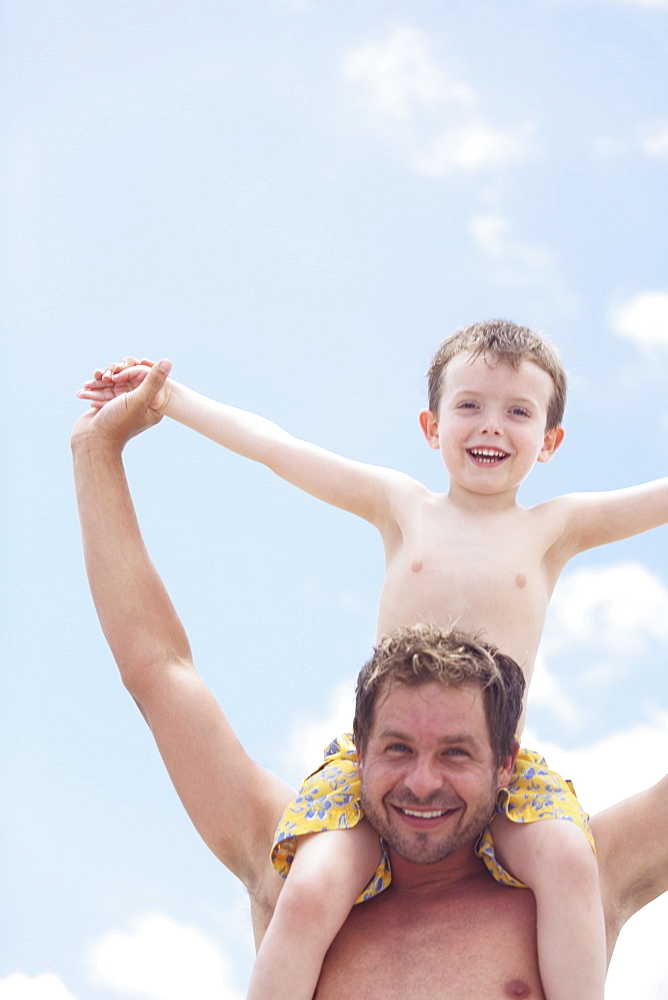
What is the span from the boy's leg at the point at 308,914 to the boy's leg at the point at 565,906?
0.45 metres

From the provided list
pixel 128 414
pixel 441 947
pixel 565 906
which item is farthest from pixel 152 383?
pixel 565 906

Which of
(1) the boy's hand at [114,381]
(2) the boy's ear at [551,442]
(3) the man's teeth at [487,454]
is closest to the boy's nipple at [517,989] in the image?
(3) the man's teeth at [487,454]

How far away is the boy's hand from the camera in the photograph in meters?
4.30

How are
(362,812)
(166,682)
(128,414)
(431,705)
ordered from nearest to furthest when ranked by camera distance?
1. (431,705)
2. (362,812)
3. (166,682)
4. (128,414)

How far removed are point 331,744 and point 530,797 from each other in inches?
24.8

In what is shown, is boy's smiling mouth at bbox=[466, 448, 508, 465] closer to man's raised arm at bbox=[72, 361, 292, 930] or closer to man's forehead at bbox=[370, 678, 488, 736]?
man's forehead at bbox=[370, 678, 488, 736]

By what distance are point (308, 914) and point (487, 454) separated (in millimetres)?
1541

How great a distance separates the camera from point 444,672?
10.1ft

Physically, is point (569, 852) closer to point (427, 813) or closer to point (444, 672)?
point (427, 813)

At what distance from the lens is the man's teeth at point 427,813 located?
3.05m

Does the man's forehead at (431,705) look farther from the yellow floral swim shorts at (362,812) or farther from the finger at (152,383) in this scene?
the finger at (152,383)

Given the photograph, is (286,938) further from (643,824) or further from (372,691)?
(643,824)

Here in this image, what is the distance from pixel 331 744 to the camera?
140 inches

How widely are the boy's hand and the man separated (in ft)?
0.66
